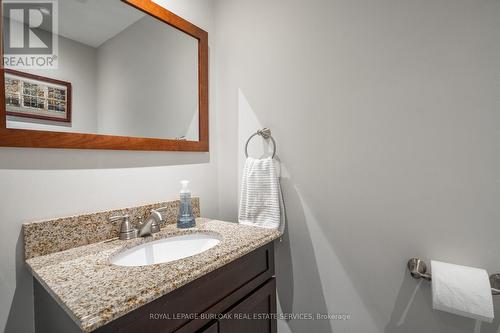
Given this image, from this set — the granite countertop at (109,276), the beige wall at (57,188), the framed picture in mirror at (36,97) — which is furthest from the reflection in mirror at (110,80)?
the granite countertop at (109,276)

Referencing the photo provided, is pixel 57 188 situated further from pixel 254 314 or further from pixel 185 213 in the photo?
pixel 254 314

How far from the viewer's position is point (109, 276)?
2.04ft

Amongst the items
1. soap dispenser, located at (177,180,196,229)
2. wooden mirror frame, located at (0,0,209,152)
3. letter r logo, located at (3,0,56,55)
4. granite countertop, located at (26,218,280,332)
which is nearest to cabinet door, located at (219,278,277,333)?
granite countertop, located at (26,218,280,332)

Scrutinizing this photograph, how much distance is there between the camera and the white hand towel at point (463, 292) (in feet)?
2.42

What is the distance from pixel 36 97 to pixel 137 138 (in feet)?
1.11

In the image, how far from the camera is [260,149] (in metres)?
1.28

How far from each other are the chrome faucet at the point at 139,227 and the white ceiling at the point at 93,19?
67 centimetres

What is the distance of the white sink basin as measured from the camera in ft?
2.89

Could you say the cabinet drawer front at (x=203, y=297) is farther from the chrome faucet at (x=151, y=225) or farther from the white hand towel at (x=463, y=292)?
the white hand towel at (x=463, y=292)

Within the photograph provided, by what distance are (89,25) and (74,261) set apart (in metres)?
0.83

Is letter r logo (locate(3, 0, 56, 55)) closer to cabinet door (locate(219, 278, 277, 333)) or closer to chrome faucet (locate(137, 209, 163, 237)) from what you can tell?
chrome faucet (locate(137, 209, 163, 237))

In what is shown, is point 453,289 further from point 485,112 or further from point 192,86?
point 192,86

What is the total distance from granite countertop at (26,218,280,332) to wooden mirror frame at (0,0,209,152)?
361 millimetres

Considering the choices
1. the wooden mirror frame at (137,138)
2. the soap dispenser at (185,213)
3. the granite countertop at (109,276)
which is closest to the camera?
the granite countertop at (109,276)
